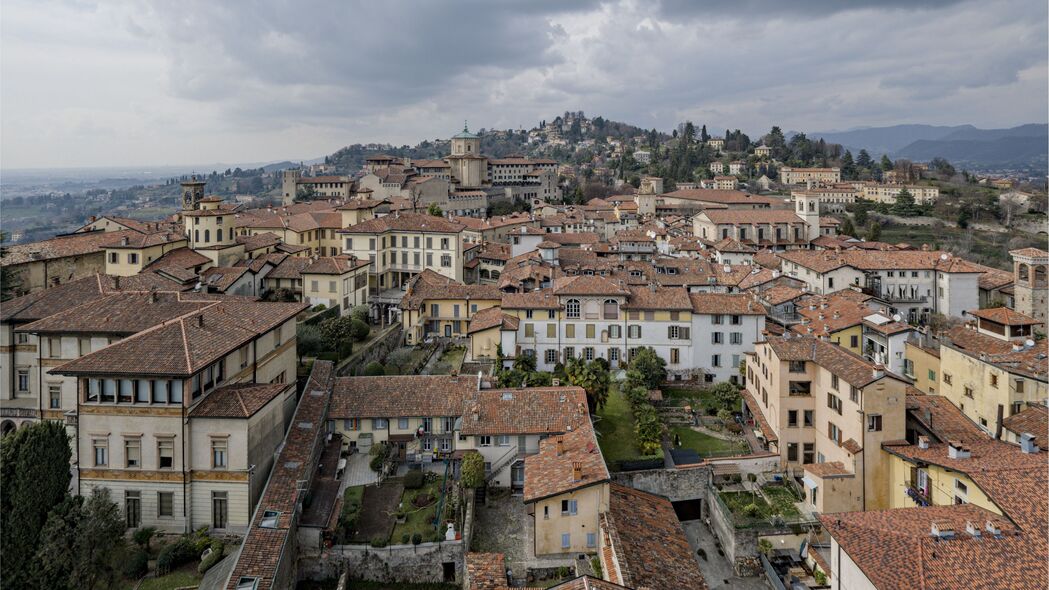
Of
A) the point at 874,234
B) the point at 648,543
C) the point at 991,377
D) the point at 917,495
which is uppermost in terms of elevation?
the point at 874,234

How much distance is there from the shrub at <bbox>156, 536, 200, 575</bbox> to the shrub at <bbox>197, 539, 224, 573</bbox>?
53cm

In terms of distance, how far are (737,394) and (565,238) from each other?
35.7 metres

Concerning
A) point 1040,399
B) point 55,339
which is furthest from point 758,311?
point 55,339

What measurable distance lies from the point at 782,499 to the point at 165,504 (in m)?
24.4

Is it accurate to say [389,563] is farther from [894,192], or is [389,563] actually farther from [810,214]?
[894,192]

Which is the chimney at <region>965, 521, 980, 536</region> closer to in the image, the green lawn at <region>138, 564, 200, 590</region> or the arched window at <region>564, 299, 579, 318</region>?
the green lawn at <region>138, 564, 200, 590</region>

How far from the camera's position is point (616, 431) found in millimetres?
32969

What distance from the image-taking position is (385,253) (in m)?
54.4

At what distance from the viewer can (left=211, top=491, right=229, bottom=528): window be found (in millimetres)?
23547

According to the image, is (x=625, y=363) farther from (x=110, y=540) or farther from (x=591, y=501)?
(x=110, y=540)

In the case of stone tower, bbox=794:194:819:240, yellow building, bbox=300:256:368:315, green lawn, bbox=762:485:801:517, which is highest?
stone tower, bbox=794:194:819:240

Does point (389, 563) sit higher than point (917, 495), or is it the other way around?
point (917, 495)

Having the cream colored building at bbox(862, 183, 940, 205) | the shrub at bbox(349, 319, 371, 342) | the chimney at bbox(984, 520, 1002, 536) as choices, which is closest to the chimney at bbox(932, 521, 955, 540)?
the chimney at bbox(984, 520, 1002, 536)

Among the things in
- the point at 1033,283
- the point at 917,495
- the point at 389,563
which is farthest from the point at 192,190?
the point at 1033,283
